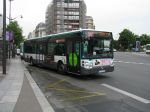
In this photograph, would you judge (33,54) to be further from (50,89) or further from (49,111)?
(49,111)

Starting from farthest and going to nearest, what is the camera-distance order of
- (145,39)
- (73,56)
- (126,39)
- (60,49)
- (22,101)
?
(145,39) < (126,39) < (60,49) < (73,56) < (22,101)

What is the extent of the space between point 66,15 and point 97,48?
438 feet

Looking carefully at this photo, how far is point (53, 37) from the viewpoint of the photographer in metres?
21.6

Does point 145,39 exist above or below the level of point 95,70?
above

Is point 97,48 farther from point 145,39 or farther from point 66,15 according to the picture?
point 145,39

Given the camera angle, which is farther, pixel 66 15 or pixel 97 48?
pixel 66 15

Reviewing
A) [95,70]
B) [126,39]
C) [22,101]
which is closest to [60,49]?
[95,70]

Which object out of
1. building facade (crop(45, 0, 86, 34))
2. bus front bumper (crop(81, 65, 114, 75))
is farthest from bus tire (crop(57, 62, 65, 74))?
building facade (crop(45, 0, 86, 34))

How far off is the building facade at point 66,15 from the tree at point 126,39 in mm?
23548

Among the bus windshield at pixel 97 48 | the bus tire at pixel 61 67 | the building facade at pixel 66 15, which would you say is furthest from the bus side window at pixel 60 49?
the building facade at pixel 66 15

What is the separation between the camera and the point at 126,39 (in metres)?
158

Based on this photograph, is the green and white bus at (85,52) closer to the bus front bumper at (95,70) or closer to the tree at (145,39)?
the bus front bumper at (95,70)

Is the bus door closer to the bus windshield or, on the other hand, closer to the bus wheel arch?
the bus windshield

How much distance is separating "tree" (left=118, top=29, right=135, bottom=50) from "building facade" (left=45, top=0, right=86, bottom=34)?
927 inches
